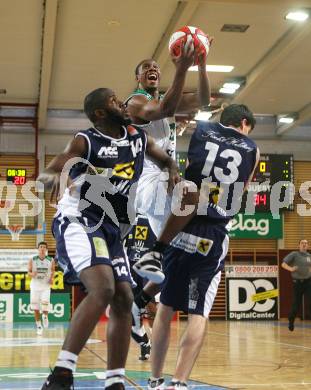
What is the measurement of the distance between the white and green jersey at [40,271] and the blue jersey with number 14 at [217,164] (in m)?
12.2

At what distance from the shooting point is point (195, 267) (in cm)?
508

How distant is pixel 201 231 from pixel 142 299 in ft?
4.34

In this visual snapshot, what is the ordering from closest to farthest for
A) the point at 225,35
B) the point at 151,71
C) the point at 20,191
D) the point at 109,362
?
the point at 109,362, the point at 151,71, the point at 225,35, the point at 20,191

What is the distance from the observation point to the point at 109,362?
439cm

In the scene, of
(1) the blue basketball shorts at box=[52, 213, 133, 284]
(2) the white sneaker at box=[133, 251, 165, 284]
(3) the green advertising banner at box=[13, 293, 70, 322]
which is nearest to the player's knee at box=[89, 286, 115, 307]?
(1) the blue basketball shorts at box=[52, 213, 133, 284]

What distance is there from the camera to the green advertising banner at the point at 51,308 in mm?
19750

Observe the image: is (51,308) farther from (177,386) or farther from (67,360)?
(67,360)

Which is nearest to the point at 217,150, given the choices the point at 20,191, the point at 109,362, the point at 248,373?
the point at 109,362

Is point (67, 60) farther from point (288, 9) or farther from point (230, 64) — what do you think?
point (288, 9)

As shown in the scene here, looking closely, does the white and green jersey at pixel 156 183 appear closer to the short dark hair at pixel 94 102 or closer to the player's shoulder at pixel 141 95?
the player's shoulder at pixel 141 95

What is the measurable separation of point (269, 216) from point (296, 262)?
6.25 m

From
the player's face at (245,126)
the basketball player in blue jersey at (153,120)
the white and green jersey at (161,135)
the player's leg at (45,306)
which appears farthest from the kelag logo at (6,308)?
the player's face at (245,126)

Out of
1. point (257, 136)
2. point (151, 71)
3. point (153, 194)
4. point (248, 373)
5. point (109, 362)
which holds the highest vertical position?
point (257, 136)

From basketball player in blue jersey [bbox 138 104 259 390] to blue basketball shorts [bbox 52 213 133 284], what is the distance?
409 millimetres
